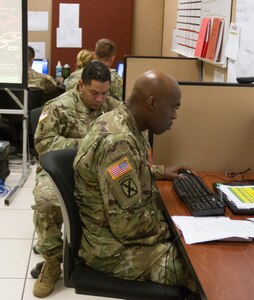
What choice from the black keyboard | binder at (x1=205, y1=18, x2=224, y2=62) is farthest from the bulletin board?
the black keyboard

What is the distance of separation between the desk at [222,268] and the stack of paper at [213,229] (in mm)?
20

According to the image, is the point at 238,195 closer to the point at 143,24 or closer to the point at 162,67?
the point at 162,67

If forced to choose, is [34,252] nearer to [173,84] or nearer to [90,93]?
[90,93]

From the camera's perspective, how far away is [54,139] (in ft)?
8.31

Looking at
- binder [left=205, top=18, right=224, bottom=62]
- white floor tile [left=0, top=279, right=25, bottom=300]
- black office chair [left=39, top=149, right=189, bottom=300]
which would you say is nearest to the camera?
black office chair [left=39, top=149, right=189, bottom=300]

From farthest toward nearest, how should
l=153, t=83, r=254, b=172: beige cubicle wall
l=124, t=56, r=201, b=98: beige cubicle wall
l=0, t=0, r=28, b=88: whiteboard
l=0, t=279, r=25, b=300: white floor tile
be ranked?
l=0, t=0, r=28, b=88: whiteboard, l=124, t=56, r=201, b=98: beige cubicle wall, l=0, t=279, r=25, b=300: white floor tile, l=153, t=83, r=254, b=172: beige cubicle wall

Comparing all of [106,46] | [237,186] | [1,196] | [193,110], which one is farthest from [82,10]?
[237,186]

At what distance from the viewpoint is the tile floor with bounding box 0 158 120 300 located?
2398 millimetres

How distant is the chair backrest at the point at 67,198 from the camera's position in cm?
164

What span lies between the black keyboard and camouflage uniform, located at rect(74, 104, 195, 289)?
0.17 m

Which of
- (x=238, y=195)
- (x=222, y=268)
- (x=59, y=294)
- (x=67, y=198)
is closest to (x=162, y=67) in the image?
(x=238, y=195)

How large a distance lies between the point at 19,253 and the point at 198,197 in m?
1.43

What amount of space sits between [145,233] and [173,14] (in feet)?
13.4

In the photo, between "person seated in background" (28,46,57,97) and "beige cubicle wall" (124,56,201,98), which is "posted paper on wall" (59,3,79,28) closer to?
"person seated in background" (28,46,57,97)
